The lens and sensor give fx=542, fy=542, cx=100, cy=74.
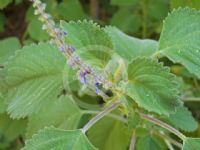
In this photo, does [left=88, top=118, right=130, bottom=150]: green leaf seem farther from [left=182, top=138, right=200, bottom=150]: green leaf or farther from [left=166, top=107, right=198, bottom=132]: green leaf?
[left=182, top=138, right=200, bottom=150]: green leaf

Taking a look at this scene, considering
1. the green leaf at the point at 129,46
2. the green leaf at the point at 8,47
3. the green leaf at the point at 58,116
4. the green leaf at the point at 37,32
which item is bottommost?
the green leaf at the point at 58,116

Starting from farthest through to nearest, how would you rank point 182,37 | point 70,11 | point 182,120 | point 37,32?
point 70,11, point 37,32, point 182,120, point 182,37

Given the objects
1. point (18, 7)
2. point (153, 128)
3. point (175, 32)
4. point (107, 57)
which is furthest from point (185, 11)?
point (18, 7)

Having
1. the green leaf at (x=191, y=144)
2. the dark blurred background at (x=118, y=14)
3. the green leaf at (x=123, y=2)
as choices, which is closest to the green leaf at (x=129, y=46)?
the green leaf at (x=191, y=144)

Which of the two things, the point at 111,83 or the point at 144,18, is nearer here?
the point at 111,83

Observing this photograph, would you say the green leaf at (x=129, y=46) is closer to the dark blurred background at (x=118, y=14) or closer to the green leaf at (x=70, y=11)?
the dark blurred background at (x=118, y=14)

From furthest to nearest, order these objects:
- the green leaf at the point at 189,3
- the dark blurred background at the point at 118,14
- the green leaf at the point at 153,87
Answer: the dark blurred background at the point at 118,14
the green leaf at the point at 189,3
the green leaf at the point at 153,87

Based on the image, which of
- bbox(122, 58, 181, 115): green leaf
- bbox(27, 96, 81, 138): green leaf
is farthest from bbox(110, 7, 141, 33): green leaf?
bbox(122, 58, 181, 115): green leaf

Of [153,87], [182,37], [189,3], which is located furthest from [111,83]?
[189,3]

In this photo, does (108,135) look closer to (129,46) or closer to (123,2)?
(129,46)
